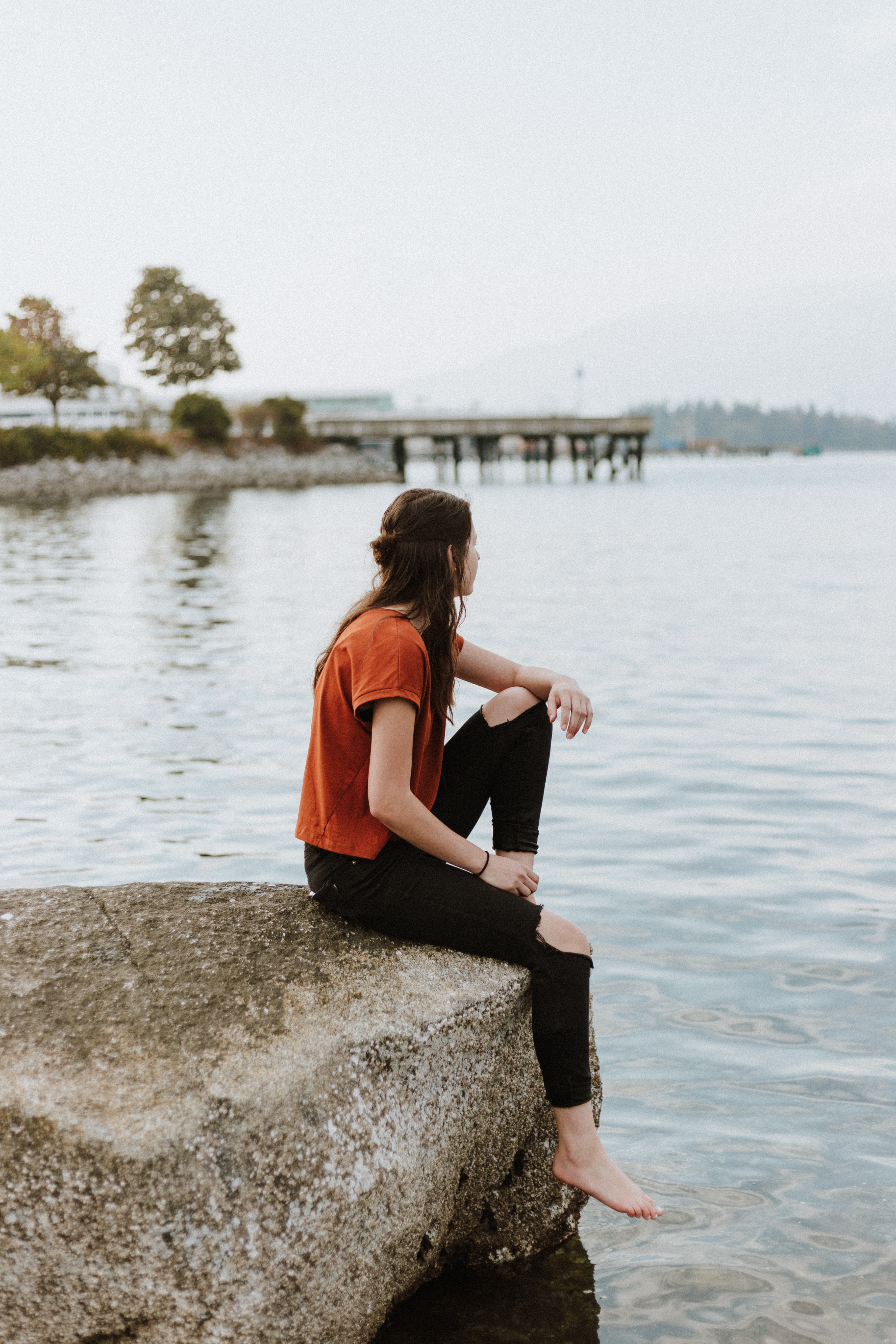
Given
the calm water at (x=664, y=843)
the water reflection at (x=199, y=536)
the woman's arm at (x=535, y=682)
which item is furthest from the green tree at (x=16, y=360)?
the woman's arm at (x=535, y=682)

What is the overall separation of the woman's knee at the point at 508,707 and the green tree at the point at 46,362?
68732 mm

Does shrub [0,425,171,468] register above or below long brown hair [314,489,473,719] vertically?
above

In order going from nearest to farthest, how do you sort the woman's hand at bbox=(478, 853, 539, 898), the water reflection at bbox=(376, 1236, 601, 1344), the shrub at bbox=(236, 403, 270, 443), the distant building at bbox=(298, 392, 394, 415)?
the water reflection at bbox=(376, 1236, 601, 1344)
the woman's hand at bbox=(478, 853, 539, 898)
the shrub at bbox=(236, 403, 270, 443)
the distant building at bbox=(298, 392, 394, 415)

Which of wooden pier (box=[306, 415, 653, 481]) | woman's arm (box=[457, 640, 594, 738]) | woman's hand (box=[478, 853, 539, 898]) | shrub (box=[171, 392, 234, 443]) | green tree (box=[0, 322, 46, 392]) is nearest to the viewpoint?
woman's hand (box=[478, 853, 539, 898])

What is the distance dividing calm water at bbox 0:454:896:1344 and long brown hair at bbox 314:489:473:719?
1.66m

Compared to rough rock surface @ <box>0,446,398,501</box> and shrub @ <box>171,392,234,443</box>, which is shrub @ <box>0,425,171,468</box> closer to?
rough rock surface @ <box>0,446,398,501</box>

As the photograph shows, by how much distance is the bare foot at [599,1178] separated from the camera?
128 inches

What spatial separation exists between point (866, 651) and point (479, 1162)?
12082mm

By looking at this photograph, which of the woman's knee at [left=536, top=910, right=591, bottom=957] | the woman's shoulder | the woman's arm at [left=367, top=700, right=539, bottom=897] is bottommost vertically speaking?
the woman's knee at [left=536, top=910, right=591, bottom=957]

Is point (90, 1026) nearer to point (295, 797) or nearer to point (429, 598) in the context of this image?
point (429, 598)

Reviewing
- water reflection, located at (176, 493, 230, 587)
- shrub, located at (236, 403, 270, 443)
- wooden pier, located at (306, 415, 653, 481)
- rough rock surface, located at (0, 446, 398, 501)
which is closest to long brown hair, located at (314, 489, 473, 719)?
water reflection, located at (176, 493, 230, 587)

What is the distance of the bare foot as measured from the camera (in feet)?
10.7

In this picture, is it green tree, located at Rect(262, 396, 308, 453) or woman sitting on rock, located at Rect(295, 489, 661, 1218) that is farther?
green tree, located at Rect(262, 396, 308, 453)

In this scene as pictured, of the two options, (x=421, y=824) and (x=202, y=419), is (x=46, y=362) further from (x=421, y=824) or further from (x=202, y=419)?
(x=421, y=824)
